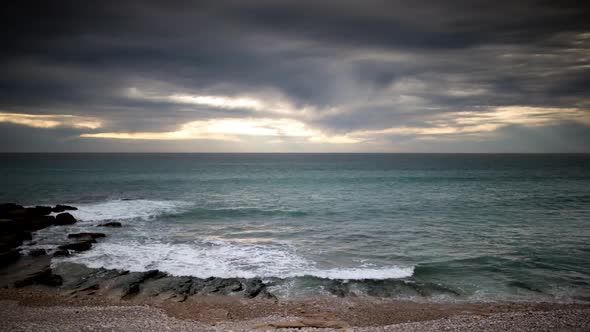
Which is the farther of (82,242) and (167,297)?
(82,242)

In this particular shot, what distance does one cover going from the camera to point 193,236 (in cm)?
2242

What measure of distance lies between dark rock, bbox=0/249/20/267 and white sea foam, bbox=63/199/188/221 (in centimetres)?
976

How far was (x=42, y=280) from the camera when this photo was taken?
14.3m

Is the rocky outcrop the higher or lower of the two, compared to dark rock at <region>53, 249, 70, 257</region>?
lower

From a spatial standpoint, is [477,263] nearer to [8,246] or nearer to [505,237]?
[505,237]

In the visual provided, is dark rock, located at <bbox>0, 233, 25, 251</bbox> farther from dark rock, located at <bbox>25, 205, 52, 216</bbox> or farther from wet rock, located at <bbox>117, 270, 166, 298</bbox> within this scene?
wet rock, located at <bbox>117, 270, 166, 298</bbox>

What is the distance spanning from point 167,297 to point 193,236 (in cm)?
986

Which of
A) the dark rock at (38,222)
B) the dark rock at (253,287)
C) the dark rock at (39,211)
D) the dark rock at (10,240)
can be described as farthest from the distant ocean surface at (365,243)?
the dark rock at (39,211)

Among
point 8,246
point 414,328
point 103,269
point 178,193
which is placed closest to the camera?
point 414,328

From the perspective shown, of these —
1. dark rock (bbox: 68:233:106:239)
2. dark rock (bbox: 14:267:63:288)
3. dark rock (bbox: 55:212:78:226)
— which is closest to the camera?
dark rock (bbox: 14:267:63:288)

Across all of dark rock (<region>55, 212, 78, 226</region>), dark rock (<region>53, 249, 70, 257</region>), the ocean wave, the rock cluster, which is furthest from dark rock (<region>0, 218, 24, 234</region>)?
the ocean wave

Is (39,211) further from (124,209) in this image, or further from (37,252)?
→ (37,252)

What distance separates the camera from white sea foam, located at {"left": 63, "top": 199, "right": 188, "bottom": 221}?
28756 mm

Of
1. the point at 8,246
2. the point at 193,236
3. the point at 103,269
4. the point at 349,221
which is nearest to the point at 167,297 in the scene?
the point at 103,269
